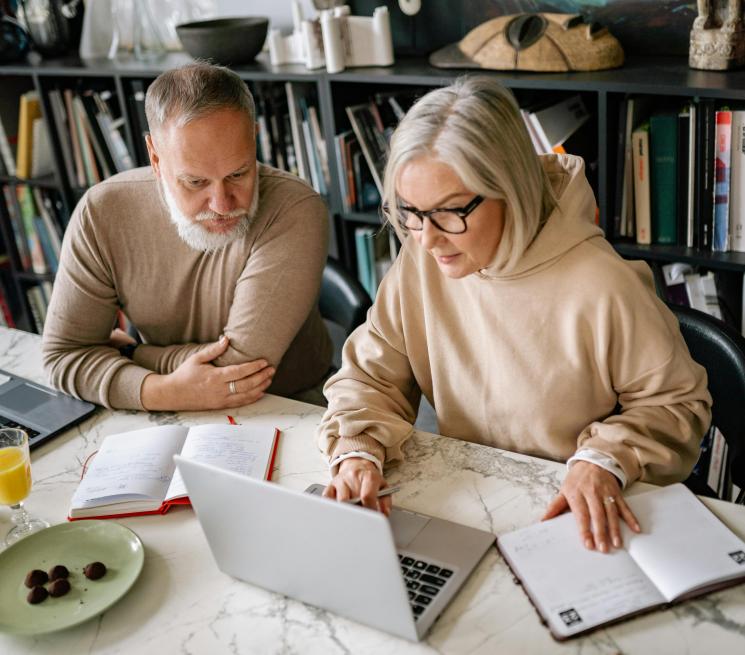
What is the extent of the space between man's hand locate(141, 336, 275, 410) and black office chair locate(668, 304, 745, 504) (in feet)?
2.70

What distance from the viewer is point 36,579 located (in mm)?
1248

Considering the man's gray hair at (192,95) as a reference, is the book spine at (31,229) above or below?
below

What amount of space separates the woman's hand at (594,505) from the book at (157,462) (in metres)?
0.50

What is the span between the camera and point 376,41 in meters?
2.52

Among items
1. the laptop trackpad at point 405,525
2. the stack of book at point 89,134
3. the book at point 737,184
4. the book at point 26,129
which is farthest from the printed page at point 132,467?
the book at point 26,129

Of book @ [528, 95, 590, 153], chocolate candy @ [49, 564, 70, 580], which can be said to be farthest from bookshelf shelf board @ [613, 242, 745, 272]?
chocolate candy @ [49, 564, 70, 580]

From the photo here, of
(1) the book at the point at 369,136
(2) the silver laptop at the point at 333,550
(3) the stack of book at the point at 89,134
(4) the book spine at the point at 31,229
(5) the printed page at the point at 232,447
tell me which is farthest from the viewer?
(4) the book spine at the point at 31,229

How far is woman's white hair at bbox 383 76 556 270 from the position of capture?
1.28 meters

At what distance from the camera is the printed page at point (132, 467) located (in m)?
1.42

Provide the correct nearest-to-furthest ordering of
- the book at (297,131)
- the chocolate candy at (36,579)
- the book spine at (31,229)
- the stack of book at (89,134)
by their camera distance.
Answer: the chocolate candy at (36,579), the book at (297,131), the stack of book at (89,134), the book spine at (31,229)

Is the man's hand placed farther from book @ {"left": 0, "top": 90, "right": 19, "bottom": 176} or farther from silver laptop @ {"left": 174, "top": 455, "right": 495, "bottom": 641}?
book @ {"left": 0, "top": 90, "right": 19, "bottom": 176}

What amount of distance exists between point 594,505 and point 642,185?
1.19 m

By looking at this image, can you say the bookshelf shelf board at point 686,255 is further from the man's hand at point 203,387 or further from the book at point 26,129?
the book at point 26,129

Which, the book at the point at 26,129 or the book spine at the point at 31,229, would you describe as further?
the book spine at the point at 31,229
